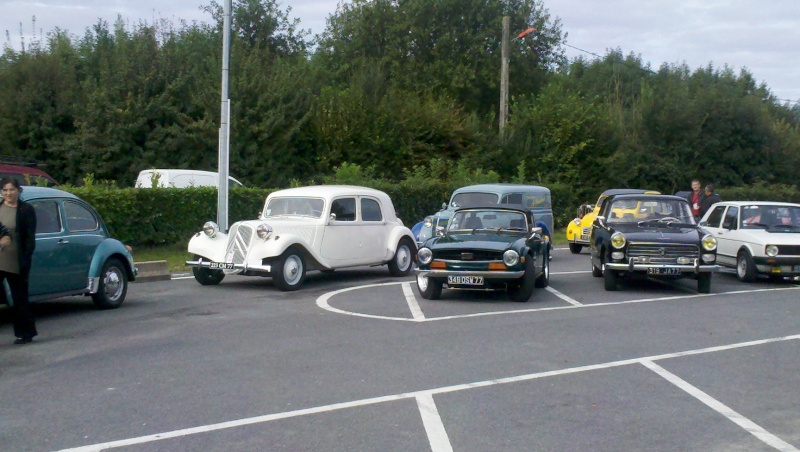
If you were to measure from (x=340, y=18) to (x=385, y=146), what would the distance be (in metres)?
18.8

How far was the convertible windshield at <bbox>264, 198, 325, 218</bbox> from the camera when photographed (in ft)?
51.6

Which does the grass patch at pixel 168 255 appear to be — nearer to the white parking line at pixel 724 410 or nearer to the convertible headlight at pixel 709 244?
the convertible headlight at pixel 709 244

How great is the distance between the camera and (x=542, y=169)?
129 ft

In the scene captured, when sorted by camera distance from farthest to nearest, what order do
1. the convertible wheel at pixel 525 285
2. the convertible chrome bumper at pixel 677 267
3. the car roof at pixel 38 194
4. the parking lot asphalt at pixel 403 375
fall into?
the convertible chrome bumper at pixel 677 267 < the convertible wheel at pixel 525 285 < the car roof at pixel 38 194 < the parking lot asphalt at pixel 403 375

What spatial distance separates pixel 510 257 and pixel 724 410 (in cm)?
601

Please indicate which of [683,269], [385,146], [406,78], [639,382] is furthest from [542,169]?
[639,382]

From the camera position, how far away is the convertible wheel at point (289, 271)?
14.3 metres


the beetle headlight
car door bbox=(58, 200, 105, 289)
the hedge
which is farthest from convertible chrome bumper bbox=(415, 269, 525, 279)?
the hedge

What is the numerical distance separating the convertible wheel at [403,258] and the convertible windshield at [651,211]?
4.03m

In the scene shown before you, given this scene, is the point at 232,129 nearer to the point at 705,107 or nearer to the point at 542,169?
the point at 542,169

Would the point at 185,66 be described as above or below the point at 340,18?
below

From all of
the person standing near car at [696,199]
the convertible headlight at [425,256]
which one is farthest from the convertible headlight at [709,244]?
A: the person standing near car at [696,199]

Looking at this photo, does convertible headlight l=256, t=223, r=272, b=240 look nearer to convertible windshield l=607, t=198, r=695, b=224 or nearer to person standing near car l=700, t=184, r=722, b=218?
convertible windshield l=607, t=198, r=695, b=224

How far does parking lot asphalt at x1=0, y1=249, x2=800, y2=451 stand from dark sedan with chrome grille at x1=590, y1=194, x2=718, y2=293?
0.75 m
